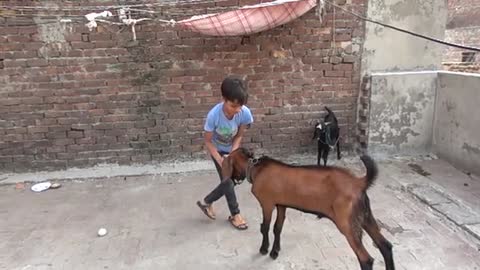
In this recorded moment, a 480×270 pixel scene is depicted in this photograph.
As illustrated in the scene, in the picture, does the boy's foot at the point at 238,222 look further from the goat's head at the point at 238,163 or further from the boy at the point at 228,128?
the goat's head at the point at 238,163

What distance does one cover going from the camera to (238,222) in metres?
3.35

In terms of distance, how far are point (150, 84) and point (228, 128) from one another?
1.83 m

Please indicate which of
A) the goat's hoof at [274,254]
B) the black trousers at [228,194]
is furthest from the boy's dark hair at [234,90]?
the goat's hoof at [274,254]

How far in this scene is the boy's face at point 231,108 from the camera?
2.85 metres

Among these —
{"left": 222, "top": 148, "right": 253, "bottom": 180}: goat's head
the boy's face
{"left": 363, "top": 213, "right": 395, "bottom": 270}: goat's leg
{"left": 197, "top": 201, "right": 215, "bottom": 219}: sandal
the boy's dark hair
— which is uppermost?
the boy's dark hair

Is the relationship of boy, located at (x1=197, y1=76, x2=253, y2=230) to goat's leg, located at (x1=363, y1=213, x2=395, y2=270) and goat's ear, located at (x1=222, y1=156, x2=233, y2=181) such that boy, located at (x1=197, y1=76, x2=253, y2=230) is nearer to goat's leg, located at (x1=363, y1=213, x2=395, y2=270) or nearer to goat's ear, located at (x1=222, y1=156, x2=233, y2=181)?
goat's ear, located at (x1=222, y1=156, x2=233, y2=181)

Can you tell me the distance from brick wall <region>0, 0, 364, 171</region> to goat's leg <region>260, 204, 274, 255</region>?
2.12 metres

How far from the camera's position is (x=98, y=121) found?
4.63 meters

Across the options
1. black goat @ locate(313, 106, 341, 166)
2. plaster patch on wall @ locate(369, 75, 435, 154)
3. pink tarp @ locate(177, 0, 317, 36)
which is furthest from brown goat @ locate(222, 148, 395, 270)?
plaster patch on wall @ locate(369, 75, 435, 154)

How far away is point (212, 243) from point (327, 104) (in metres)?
2.48

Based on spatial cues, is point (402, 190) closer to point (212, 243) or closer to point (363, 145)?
point (363, 145)

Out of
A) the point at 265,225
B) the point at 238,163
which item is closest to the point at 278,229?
the point at 265,225

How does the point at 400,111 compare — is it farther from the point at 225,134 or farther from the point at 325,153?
the point at 225,134

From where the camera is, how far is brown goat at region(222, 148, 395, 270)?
2.32 metres
